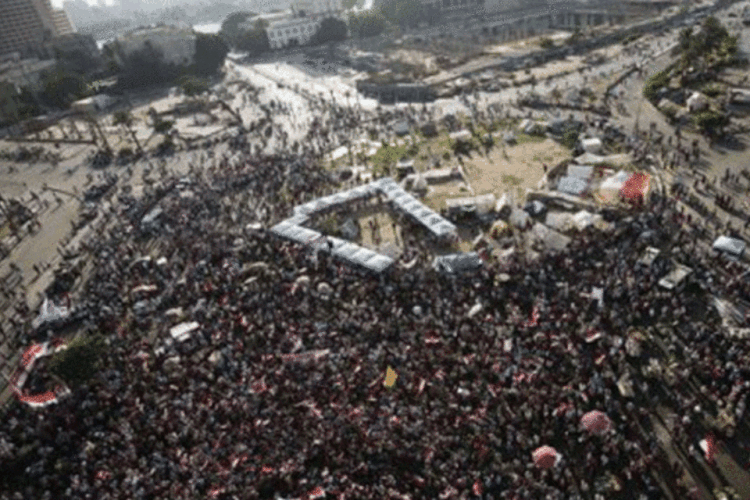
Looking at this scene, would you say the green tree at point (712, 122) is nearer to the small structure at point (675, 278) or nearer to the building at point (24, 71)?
the small structure at point (675, 278)

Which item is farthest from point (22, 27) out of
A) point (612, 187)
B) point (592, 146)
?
point (612, 187)

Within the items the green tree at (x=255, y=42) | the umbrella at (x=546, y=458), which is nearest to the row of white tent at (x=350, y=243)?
the umbrella at (x=546, y=458)

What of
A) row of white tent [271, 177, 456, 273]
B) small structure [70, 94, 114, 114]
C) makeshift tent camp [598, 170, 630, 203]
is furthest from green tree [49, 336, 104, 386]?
small structure [70, 94, 114, 114]

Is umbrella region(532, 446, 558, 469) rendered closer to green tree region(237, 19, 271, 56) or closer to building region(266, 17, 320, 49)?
building region(266, 17, 320, 49)

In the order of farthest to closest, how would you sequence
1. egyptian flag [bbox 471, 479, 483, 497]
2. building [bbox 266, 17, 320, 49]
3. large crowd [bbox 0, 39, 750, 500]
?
building [bbox 266, 17, 320, 49], large crowd [bbox 0, 39, 750, 500], egyptian flag [bbox 471, 479, 483, 497]

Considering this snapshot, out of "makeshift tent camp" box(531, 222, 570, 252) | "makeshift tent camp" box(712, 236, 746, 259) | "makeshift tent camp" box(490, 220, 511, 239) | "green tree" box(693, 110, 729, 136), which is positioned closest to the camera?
"makeshift tent camp" box(712, 236, 746, 259)
